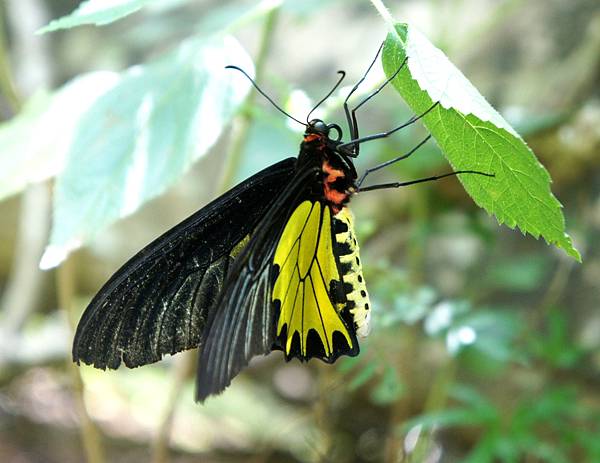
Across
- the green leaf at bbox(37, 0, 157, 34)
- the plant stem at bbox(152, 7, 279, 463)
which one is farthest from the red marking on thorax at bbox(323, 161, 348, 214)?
the green leaf at bbox(37, 0, 157, 34)

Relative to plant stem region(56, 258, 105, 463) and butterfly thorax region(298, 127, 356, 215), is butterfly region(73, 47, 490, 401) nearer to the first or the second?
butterfly thorax region(298, 127, 356, 215)

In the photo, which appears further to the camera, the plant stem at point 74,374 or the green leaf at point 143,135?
the plant stem at point 74,374

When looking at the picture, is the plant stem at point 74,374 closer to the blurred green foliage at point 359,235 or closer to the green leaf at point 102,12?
the blurred green foliage at point 359,235

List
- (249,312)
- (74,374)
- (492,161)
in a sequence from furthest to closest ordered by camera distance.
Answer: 1. (74,374)
2. (249,312)
3. (492,161)

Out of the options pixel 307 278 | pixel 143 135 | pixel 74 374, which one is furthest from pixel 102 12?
pixel 74 374

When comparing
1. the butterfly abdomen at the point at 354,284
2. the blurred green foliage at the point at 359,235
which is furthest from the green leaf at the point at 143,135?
the butterfly abdomen at the point at 354,284

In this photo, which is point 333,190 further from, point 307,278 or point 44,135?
point 44,135
